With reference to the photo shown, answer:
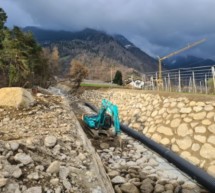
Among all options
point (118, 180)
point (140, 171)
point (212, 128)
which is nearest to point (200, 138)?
point (212, 128)

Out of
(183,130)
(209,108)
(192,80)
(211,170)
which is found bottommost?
(211,170)

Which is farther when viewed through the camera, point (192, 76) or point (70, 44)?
point (70, 44)

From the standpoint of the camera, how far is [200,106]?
41.2 feet

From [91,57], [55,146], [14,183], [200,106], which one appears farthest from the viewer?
[91,57]

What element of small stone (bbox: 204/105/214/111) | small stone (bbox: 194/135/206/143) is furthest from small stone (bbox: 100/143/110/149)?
small stone (bbox: 204/105/214/111)

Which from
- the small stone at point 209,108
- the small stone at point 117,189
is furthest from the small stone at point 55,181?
the small stone at point 209,108

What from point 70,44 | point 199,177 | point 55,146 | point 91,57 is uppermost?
point 70,44

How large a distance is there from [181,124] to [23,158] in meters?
8.56

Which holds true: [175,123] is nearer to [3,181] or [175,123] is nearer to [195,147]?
[195,147]

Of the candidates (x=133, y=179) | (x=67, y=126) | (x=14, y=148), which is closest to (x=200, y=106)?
(x=133, y=179)

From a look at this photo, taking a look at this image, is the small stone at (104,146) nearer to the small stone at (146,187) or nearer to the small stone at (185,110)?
the small stone at (146,187)

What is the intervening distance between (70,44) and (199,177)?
15639 cm

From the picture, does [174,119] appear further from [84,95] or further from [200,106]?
[84,95]

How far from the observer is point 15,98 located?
11.0m
